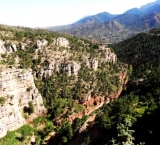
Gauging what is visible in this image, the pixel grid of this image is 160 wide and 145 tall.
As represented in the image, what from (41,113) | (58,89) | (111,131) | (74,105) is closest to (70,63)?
(58,89)

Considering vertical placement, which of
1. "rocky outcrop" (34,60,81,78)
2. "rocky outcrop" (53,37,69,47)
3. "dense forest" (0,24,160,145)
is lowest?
"dense forest" (0,24,160,145)

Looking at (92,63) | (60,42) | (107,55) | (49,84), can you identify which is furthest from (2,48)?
(107,55)

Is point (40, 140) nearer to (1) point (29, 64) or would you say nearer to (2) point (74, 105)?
(2) point (74, 105)

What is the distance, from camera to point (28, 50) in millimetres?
109500

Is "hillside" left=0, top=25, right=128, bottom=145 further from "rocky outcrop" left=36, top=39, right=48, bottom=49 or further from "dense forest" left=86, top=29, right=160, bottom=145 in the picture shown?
"dense forest" left=86, top=29, right=160, bottom=145

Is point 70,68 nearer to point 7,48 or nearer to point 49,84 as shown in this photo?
point 49,84

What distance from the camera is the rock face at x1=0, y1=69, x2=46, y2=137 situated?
2968 inches

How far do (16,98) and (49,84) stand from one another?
2157 cm

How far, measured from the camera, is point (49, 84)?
100 meters

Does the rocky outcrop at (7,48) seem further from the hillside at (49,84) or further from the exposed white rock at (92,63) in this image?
the exposed white rock at (92,63)

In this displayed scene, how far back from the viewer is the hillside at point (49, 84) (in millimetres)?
78000

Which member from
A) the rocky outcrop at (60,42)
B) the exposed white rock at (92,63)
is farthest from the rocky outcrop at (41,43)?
the exposed white rock at (92,63)

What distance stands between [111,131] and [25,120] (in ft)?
126

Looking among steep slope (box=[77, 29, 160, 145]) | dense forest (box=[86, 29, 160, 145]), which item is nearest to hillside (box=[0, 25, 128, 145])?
steep slope (box=[77, 29, 160, 145])
